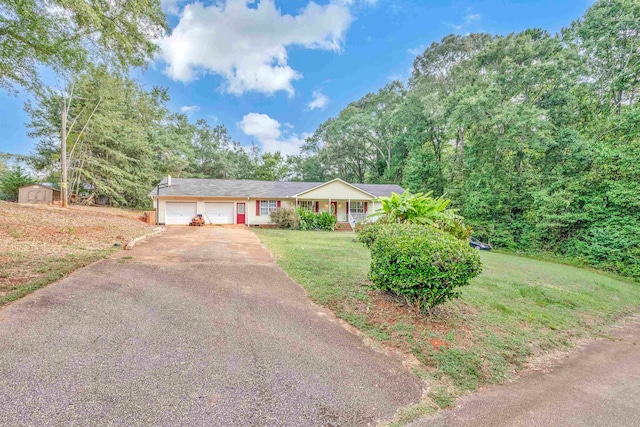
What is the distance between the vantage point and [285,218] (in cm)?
1944

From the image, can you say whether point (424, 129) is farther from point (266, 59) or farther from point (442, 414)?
point (442, 414)

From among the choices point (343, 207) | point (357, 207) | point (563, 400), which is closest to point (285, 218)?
point (343, 207)

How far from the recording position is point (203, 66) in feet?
56.2

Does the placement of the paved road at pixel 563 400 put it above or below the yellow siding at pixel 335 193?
below

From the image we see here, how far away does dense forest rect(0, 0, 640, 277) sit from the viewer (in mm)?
15047

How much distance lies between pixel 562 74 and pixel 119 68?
2413cm

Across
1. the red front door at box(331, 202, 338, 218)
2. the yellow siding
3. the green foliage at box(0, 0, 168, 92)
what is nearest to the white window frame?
the yellow siding

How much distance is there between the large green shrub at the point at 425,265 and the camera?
3.81 meters

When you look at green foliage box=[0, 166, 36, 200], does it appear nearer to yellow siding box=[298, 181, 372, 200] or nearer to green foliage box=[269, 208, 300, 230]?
green foliage box=[269, 208, 300, 230]

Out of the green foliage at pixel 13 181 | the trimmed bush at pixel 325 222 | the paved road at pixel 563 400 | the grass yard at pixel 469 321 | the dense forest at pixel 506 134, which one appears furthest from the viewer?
the green foliage at pixel 13 181

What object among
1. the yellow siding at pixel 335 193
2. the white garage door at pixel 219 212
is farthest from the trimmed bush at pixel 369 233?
the white garage door at pixel 219 212

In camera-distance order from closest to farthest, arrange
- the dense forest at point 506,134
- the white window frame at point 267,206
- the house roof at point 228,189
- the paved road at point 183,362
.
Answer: the paved road at point 183,362
the dense forest at point 506,134
the house roof at point 228,189
the white window frame at point 267,206


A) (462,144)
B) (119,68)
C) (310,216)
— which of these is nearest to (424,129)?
(462,144)

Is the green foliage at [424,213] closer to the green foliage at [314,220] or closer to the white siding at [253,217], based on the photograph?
the green foliage at [314,220]
